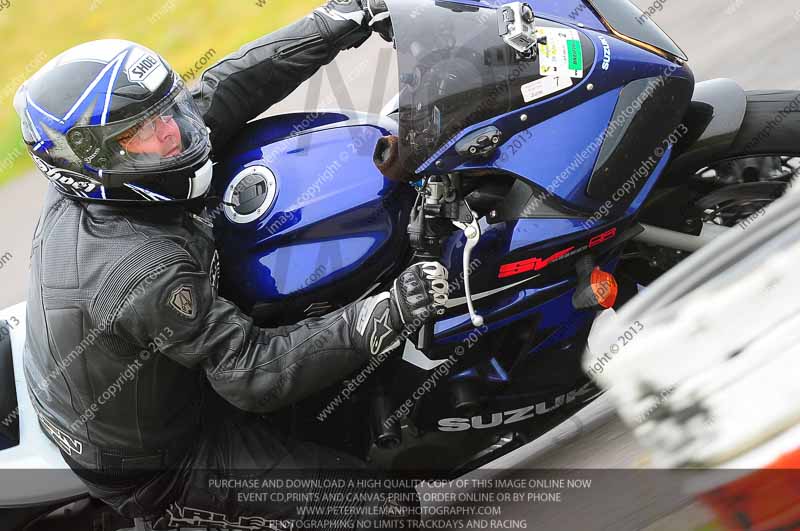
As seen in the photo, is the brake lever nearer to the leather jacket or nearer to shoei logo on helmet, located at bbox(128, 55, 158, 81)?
the leather jacket

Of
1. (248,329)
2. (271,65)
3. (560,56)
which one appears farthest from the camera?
(271,65)

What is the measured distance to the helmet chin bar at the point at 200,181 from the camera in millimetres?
2795

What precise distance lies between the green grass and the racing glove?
16.4 feet

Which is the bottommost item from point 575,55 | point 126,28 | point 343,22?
point 126,28

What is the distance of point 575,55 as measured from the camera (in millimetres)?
2502

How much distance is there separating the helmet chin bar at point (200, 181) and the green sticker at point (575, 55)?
1133 millimetres

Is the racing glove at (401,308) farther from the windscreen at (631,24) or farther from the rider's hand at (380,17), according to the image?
the rider's hand at (380,17)

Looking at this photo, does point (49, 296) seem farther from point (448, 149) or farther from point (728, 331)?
point (728, 331)

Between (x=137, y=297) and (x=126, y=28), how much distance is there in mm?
6030

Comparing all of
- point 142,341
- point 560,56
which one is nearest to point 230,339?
point 142,341

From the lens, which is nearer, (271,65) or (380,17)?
(380,17)

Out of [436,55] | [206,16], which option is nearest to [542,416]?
[436,55]

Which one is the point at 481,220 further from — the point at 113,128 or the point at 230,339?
the point at 113,128

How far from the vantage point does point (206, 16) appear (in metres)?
7.89
